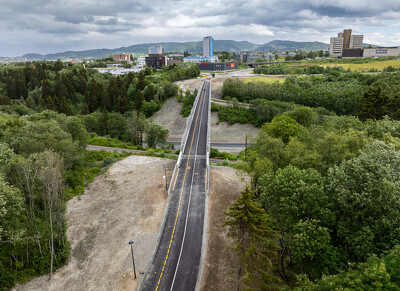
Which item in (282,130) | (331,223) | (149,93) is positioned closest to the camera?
(331,223)

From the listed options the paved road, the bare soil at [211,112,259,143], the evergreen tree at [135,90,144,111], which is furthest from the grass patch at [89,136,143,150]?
the evergreen tree at [135,90,144,111]

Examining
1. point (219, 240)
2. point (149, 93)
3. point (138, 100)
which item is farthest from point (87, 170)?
point (149, 93)

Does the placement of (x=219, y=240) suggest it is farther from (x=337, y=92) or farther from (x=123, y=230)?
(x=337, y=92)

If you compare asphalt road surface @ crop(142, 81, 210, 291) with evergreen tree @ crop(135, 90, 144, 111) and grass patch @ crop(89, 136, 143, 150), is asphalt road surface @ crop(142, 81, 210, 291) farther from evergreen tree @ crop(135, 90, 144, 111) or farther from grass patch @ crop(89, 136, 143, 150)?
evergreen tree @ crop(135, 90, 144, 111)

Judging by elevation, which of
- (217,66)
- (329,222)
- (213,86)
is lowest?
(329,222)

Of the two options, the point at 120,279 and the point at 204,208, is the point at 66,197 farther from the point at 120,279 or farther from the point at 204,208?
the point at 204,208

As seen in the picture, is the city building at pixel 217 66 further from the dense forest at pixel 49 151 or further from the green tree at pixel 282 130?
the green tree at pixel 282 130

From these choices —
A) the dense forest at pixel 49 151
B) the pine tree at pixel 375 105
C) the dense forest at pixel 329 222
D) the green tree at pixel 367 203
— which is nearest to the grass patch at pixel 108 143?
the dense forest at pixel 49 151
